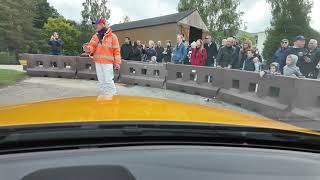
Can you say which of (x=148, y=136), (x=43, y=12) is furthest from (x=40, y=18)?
(x=148, y=136)

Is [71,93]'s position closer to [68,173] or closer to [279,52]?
[279,52]

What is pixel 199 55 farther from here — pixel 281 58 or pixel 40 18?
pixel 40 18

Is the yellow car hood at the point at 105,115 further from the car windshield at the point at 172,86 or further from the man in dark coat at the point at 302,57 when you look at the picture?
the man in dark coat at the point at 302,57

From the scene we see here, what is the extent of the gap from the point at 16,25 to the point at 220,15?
31.4 m

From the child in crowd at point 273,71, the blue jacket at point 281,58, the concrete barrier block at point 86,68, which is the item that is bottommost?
the concrete barrier block at point 86,68

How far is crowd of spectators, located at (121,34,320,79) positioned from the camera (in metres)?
11.6

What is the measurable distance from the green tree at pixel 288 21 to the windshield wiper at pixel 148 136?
237 ft

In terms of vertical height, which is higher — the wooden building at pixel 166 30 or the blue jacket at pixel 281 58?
the wooden building at pixel 166 30

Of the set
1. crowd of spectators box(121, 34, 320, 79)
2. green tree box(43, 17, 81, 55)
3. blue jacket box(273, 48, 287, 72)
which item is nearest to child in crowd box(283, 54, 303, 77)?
crowd of spectators box(121, 34, 320, 79)

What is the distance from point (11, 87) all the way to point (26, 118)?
13.4 meters

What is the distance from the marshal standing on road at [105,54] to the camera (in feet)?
36.4

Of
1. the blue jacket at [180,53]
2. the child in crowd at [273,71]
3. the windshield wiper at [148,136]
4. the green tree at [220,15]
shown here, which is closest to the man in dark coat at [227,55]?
the child in crowd at [273,71]

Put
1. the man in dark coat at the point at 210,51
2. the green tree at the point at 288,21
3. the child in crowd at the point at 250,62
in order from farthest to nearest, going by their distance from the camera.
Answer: the green tree at the point at 288,21 < the man in dark coat at the point at 210,51 < the child in crowd at the point at 250,62

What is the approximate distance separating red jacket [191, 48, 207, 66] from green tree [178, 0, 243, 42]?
2572 inches
